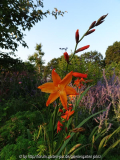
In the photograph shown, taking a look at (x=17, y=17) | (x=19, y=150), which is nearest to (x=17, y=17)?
(x=17, y=17)

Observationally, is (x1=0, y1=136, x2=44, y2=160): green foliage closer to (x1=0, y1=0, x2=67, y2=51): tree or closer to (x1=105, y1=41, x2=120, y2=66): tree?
(x1=0, y1=0, x2=67, y2=51): tree

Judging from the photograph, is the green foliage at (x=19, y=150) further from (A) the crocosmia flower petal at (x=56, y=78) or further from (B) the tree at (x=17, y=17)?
(B) the tree at (x=17, y=17)

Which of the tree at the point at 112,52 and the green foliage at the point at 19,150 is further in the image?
the tree at the point at 112,52

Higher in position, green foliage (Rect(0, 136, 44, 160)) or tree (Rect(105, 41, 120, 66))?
tree (Rect(105, 41, 120, 66))

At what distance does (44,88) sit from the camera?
106 centimetres

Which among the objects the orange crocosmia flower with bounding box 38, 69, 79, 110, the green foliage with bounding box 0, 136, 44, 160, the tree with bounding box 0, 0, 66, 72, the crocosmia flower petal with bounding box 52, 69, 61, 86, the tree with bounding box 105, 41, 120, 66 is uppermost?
the tree with bounding box 105, 41, 120, 66

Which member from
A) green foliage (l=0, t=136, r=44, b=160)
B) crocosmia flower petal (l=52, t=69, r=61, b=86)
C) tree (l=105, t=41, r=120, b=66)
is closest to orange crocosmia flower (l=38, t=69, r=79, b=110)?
crocosmia flower petal (l=52, t=69, r=61, b=86)

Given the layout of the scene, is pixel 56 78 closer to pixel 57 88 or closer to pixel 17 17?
pixel 57 88

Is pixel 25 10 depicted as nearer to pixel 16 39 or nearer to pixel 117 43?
pixel 16 39

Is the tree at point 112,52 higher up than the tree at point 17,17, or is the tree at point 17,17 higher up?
the tree at point 112,52

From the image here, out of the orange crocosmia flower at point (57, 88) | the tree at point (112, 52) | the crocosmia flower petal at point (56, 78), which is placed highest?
the tree at point (112, 52)

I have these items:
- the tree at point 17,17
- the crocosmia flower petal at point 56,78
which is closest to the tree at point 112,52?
the tree at point 17,17

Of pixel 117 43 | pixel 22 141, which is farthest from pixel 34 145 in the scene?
pixel 117 43

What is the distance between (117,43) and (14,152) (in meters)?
32.8
